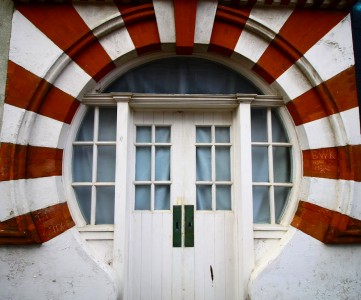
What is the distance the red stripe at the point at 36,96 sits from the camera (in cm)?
236

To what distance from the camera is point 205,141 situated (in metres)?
2.75

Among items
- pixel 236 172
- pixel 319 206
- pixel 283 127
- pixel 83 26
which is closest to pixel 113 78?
pixel 83 26

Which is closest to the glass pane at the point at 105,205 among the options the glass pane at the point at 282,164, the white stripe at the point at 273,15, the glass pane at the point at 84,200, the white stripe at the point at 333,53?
the glass pane at the point at 84,200

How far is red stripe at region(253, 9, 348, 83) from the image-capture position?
8.19 ft

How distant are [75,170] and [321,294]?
2345 millimetres

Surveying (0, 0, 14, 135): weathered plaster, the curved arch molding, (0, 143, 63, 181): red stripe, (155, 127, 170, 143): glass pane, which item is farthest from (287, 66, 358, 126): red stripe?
(0, 0, 14, 135): weathered plaster

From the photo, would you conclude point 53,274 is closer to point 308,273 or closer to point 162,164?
point 162,164

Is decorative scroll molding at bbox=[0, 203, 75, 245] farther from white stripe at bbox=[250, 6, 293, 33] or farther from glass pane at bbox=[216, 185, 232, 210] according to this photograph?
white stripe at bbox=[250, 6, 293, 33]

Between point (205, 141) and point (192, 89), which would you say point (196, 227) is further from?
point (192, 89)

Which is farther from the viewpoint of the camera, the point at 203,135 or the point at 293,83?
the point at 203,135

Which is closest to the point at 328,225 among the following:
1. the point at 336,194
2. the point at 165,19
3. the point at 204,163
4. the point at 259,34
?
the point at 336,194

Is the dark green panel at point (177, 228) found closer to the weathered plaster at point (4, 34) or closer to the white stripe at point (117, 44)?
the white stripe at point (117, 44)

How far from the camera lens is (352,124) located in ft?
7.97

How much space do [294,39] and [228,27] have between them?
0.58 meters
